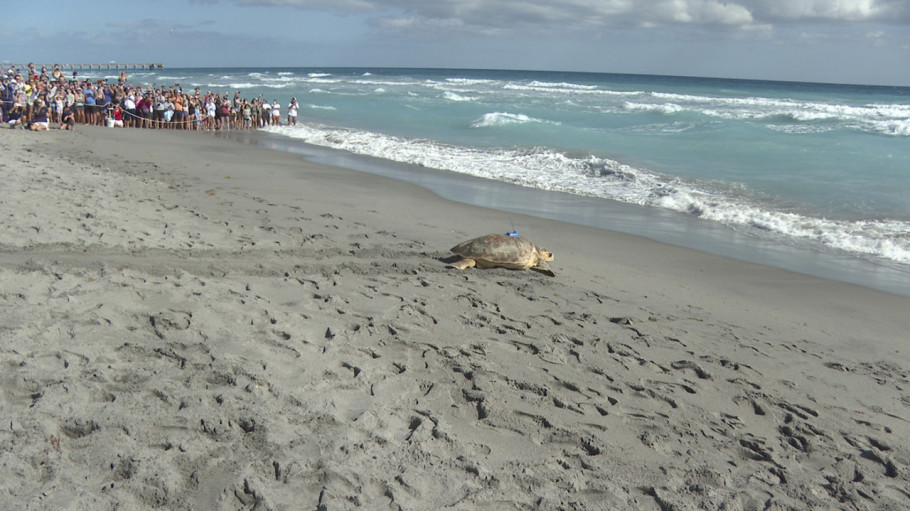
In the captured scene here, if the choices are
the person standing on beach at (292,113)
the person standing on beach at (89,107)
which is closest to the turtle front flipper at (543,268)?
the person standing on beach at (89,107)

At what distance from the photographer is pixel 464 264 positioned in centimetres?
734

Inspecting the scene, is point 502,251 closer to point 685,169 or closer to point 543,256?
point 543,256

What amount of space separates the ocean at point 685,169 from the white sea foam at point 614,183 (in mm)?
35

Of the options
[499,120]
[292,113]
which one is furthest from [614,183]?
[292,113]

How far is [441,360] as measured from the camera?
4.79 metres

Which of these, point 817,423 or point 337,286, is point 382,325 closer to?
point 337,286

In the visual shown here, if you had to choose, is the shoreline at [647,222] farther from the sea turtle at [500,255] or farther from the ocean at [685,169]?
the sea turtle at [500,255]

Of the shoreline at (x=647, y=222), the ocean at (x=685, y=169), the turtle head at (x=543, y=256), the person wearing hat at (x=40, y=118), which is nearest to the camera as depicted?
the turtle head at (x=543, y=256)

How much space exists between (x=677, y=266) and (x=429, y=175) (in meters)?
7.81

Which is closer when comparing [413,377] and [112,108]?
[413,377]

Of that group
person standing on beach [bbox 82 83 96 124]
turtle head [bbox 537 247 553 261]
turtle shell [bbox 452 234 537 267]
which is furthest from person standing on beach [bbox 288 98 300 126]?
turtle head [bbox 537 247 553 261]

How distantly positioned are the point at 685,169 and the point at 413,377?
13956 mm

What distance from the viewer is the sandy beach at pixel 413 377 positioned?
11.0 feet

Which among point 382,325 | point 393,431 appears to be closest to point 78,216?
point 382,325
